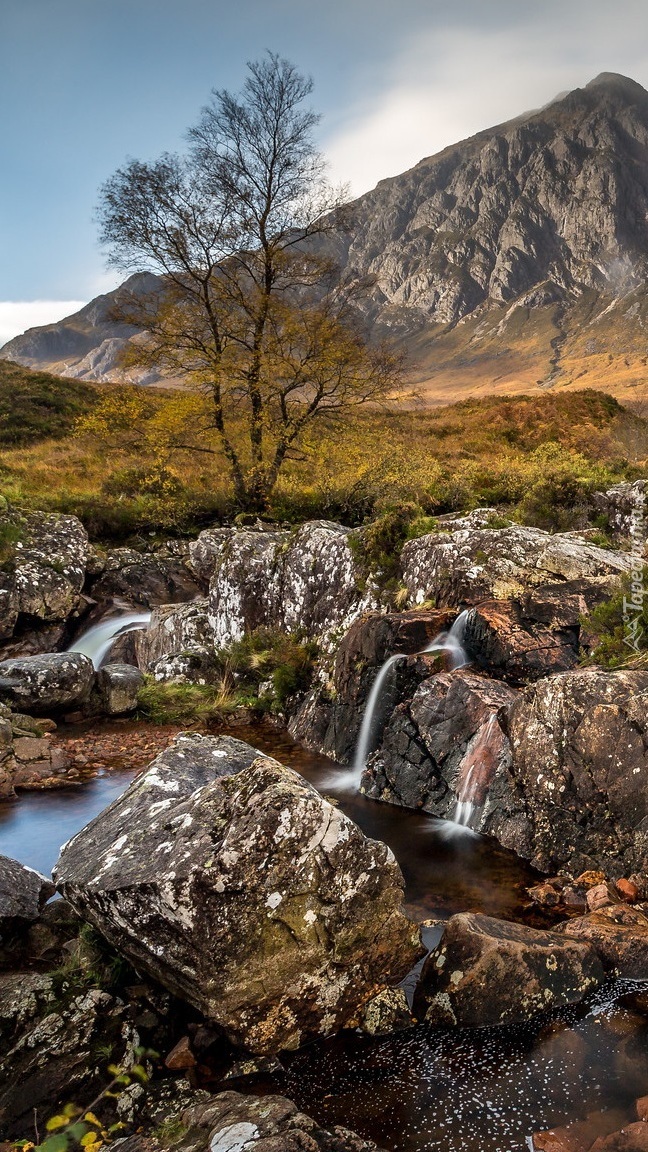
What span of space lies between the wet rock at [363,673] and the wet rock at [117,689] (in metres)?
3.82

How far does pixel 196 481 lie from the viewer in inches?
843

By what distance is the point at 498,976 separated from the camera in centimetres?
456

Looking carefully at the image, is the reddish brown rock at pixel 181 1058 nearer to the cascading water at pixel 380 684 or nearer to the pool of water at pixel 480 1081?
the pool of water at pixel 480 1081

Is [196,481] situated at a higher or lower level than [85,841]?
higher

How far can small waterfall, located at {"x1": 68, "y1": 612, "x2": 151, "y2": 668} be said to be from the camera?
50.2 ft

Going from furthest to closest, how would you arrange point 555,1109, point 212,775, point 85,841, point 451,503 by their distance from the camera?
point 451,503 < point 212,775 < point 85,841 < point 555,1109

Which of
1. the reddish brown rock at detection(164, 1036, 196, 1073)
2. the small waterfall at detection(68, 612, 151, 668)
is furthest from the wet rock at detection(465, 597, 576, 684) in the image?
the small waterfall at detection(68, 612, 151, 668)

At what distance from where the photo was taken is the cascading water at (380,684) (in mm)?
9234

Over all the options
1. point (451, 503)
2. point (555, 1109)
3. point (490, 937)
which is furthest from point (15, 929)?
point (451, 503)

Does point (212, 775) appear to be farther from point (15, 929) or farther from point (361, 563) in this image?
point (361, 563)

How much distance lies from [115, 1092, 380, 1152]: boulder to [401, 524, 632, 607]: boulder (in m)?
7.10

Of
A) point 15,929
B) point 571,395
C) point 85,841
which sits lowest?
point 15,929

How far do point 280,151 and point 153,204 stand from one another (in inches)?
161

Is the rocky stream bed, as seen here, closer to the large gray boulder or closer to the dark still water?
the dark still water
